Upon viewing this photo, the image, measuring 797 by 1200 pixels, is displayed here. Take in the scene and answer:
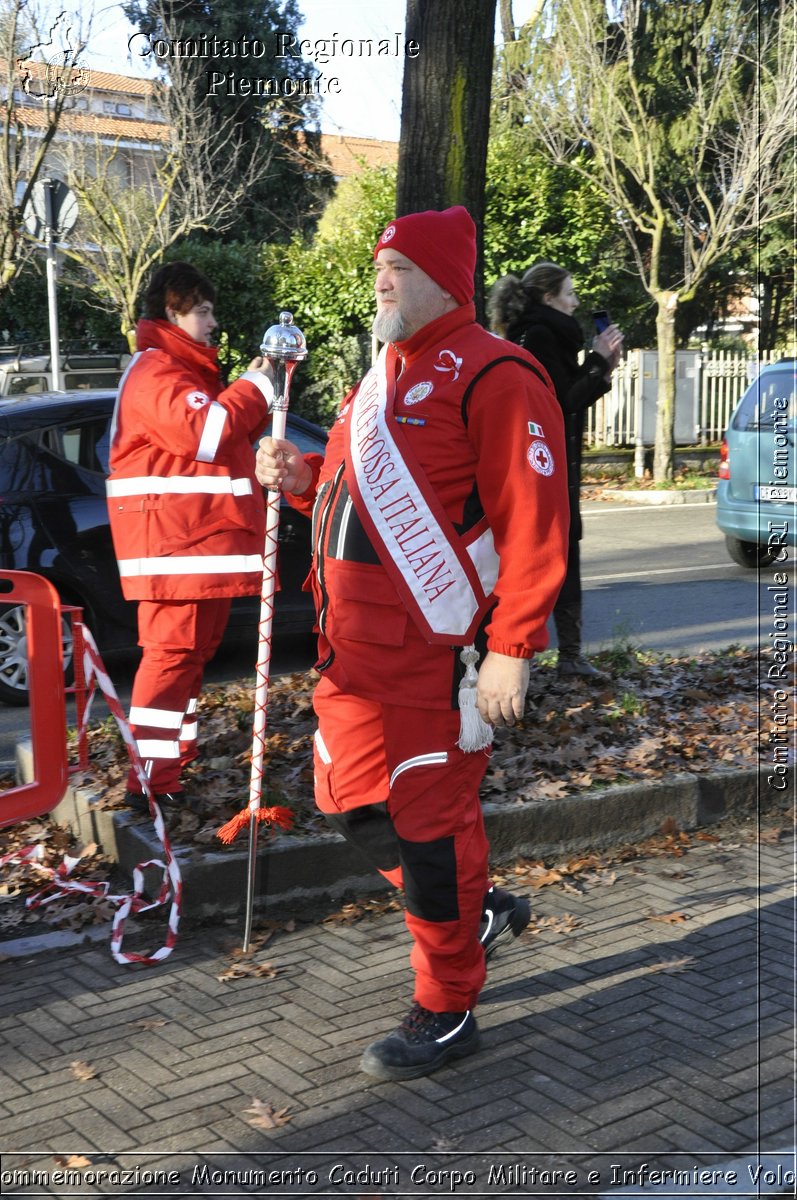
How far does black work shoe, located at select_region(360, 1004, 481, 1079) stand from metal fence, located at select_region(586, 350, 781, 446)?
18.9 meters

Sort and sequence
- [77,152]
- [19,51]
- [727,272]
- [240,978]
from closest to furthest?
1. [240,978]
2. [19,51]
3. [77,152]
4. [727,272]

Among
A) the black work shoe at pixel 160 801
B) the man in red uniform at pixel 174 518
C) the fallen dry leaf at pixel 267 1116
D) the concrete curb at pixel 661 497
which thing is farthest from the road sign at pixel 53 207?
the fallen dry leaf at pixel 267 1116

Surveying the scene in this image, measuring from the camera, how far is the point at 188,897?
4.41 metres

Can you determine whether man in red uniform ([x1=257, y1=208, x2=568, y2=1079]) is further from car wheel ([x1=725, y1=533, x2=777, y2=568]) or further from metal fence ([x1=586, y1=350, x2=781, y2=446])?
metal fence ([x1=586, y1=350, x2=781, y2=446])

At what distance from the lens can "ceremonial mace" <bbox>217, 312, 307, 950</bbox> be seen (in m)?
4.09

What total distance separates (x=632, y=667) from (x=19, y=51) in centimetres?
1174

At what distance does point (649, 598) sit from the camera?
11266 millimetres

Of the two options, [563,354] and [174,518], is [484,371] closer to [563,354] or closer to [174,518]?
[174,518]

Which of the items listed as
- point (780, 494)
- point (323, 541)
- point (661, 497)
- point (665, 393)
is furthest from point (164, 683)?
point (665, 393)

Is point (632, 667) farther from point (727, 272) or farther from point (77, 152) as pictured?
point (727, 272)

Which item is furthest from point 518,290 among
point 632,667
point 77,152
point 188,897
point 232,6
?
point 232,6

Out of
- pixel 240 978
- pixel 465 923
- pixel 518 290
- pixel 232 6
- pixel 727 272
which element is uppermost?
pixel 232 6

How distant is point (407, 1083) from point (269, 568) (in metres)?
1.65

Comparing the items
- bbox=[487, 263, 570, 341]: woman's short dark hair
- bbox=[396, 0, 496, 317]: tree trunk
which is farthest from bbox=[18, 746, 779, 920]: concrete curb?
bbox=[396, 0, 496, 317]: tree trunk
